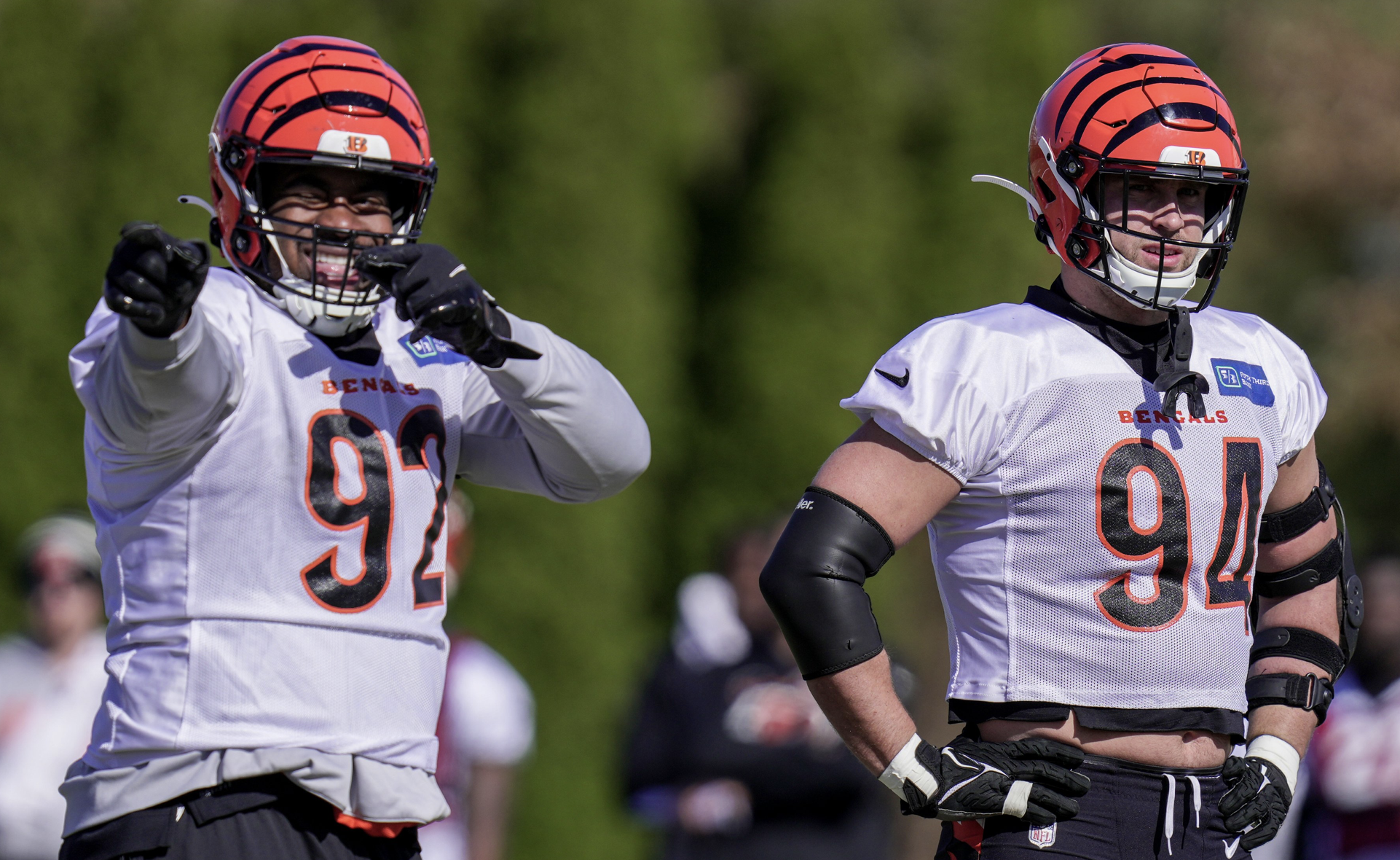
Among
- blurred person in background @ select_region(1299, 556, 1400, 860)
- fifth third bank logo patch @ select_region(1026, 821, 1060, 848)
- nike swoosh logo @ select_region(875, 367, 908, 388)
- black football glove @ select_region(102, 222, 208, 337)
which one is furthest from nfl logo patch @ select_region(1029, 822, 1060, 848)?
blurred person in background @ select_region(1299, 556, 1400, 860)

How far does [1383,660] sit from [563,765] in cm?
698

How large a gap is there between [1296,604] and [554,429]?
60.1 inches

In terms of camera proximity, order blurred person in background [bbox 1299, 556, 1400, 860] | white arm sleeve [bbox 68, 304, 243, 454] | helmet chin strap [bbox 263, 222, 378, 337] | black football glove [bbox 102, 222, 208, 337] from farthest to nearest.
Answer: blurred person in background [bbox 1299, 556, 1400, 860] < helmet chin strap [bbox 263, 222, 378, 337] < white arm sleeve [bbox 68, 304, 243, 454] < black football glove [bbox 102, 222, 208, 337]

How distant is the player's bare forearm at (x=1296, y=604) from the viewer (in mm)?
3162

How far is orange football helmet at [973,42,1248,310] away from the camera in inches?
117

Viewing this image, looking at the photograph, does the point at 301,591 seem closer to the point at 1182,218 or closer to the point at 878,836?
the point at 1182,218

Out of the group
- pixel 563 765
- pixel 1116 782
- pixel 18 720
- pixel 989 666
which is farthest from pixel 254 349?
pixel 563 765

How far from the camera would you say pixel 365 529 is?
304cm

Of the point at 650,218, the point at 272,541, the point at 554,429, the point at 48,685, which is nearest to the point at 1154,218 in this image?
the point at 554,429

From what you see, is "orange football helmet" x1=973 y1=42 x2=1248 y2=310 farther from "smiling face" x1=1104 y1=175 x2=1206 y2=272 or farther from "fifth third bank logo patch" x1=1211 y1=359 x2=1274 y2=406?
"fifth third bank logo patch" x1=1211 y1=359 x2=1274 y2=406

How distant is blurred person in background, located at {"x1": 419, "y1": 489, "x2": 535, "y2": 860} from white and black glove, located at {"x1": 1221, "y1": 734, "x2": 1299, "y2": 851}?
3.24 meters

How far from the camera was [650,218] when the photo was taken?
13086 millimetres

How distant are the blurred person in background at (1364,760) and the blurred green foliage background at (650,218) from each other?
5.43 meters

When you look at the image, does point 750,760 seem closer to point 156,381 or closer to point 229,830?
point 229,830
